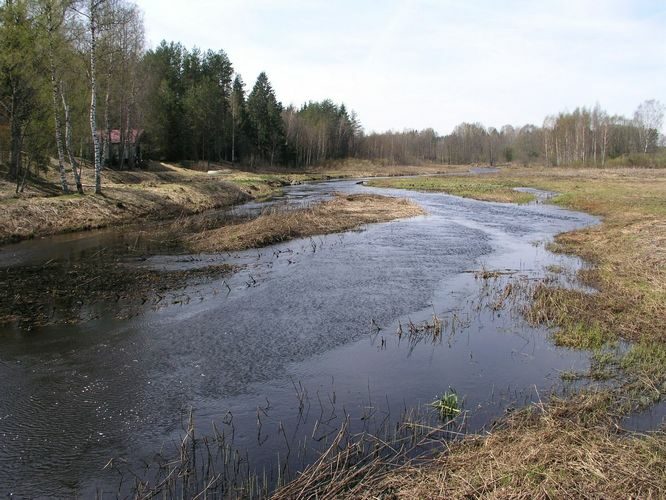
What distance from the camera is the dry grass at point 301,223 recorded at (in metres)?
22.7

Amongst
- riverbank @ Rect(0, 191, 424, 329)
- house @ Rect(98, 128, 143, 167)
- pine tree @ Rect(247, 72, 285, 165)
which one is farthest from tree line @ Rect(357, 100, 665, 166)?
riverbank @ Rect(0, 191, 424, 329)

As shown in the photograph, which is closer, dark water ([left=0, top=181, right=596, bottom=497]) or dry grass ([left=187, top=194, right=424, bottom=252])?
dark water ([left=0, top=181, right=596, bottom=497])

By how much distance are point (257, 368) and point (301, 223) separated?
17.8 m

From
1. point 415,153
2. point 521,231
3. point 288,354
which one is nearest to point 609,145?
point 415,153

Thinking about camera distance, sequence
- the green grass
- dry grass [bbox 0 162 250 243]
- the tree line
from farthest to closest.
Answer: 1. the tree line
2. dry grass [bbox 0 162 250 243]
3. the green grass

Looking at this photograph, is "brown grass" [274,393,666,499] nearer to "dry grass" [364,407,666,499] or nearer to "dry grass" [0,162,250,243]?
"dry grass" [364,407,666,499]

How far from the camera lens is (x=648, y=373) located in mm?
9703

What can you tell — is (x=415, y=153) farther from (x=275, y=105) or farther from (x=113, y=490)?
(x=113, y=490)

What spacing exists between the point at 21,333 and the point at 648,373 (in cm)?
Answer: 1327

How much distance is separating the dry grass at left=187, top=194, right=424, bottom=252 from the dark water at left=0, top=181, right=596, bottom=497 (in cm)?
437

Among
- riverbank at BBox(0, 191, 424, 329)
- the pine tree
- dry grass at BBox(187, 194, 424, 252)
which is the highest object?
the pine tree

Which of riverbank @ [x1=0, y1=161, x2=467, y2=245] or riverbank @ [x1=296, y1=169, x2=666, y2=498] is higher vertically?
riverbank @ [x1=0, y1=161, x2=467, y2=245]

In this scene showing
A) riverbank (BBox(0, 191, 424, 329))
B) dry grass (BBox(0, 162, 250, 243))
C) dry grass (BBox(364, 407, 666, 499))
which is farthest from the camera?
dry grass (BBox(0, 162, 250, 243))

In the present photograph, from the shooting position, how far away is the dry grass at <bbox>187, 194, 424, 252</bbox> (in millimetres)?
22734
